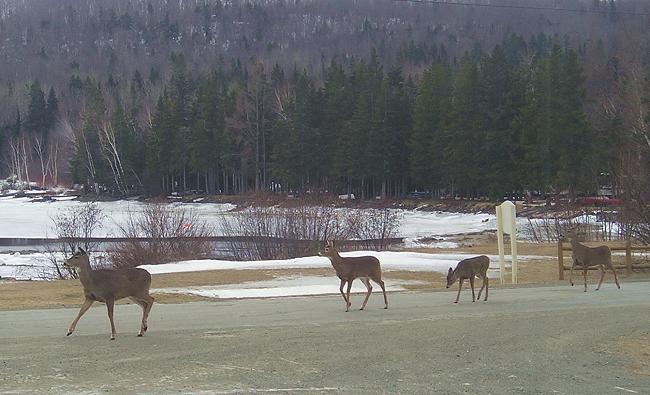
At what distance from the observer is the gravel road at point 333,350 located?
9.95m

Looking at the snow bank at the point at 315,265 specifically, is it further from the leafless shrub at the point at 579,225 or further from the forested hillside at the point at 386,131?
the forested hillside at the point at 386,131

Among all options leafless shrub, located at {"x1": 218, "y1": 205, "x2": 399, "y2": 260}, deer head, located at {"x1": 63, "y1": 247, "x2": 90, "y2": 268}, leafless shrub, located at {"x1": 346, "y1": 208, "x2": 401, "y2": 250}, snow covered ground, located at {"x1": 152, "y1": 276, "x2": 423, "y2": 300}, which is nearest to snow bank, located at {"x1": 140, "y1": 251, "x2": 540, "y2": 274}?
snow covered ground, located at {"x1": 152, "y1": 276, "x2": 423, "y2": 300}

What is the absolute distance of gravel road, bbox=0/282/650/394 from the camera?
9.95 meters

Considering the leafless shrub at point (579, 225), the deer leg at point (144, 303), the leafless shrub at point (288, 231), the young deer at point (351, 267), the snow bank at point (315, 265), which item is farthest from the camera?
the leafless shrub at point (579, 225)

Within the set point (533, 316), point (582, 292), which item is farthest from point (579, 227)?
point (533, 316)

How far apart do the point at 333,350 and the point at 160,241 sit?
2698cm

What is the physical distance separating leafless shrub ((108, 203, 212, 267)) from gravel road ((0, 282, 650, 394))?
1818cm

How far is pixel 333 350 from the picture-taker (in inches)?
482

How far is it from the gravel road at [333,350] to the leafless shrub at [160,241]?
18.2 metres

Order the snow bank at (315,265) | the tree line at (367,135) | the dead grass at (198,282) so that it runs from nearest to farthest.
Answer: the dead grass at (198,282) < the snow bank at (315,265) < the tree line at (367,135)

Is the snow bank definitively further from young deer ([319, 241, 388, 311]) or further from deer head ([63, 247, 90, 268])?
deer head ([63, 247, 90, 268])

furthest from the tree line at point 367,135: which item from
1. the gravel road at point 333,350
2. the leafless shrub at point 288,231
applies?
the gravel road at point 333,350

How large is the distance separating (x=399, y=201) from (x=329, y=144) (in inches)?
434

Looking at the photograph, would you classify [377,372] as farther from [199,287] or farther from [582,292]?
[199,287]
